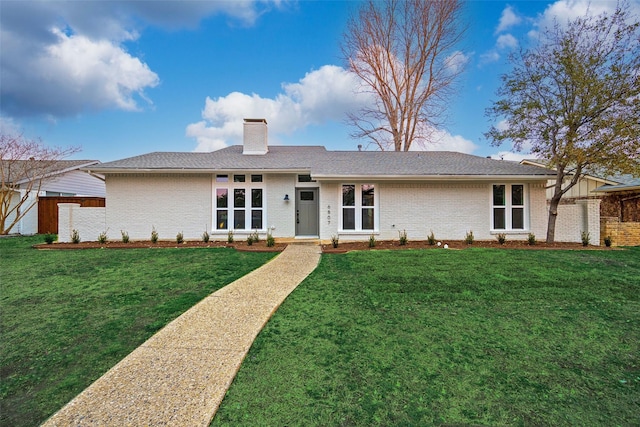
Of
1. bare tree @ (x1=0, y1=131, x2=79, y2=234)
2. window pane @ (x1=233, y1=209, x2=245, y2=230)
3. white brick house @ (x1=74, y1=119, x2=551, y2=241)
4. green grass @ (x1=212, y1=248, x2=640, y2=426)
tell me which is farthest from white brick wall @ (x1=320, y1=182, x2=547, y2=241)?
bare tree @ (x1=0, y1=131, x2=79, y2=234)

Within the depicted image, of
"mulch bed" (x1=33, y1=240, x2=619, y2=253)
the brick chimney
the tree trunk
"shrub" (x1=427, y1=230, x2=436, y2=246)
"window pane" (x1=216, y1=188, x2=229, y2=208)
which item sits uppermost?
the brick chimney

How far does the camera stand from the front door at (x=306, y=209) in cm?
1280

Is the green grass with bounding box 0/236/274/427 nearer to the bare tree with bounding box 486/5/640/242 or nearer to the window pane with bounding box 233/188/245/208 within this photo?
the window pane with bounding box 233/188/245/208

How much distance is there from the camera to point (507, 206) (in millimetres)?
12133

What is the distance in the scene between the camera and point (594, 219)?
37.7ft

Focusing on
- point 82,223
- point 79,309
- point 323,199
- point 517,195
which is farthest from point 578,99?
point 82,223

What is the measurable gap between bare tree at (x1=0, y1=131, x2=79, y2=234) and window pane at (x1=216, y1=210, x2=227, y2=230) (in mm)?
11336

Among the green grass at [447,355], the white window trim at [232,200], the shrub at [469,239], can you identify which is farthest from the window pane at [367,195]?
the green grass at [447,355]

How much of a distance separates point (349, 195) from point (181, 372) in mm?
9554

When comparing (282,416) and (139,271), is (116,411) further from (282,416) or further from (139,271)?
(139,271)

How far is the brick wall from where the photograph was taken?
459 inches

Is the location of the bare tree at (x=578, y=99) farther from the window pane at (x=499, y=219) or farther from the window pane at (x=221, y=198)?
the window pane at (x=221, y=198)

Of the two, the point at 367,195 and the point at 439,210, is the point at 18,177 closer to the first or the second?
the point at 367,195

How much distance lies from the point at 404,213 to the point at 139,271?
897 centimetres
